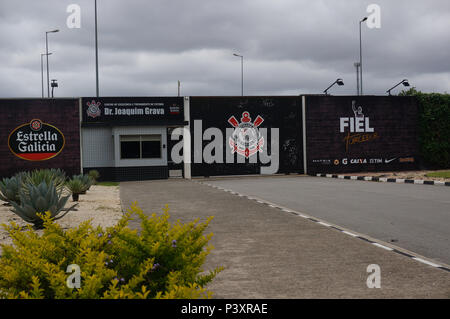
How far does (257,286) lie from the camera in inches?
201

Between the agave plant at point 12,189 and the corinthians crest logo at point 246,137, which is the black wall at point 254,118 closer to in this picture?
the corinthians crest logo at point 246,137

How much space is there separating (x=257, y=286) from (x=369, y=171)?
27.4 m

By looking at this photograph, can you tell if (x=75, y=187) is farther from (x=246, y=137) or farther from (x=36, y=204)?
(x=246, y=137)

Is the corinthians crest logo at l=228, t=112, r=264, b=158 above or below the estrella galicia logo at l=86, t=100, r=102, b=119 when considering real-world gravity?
below

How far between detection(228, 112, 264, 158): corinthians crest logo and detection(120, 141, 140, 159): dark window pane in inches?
213

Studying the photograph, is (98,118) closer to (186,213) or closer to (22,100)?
(22,100)

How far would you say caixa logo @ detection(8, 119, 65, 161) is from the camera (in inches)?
1101

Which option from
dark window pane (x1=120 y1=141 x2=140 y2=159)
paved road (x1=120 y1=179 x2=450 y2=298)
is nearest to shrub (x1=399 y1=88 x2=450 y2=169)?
dark window pane (x1=120 y1=141 x2=140 y2=159)

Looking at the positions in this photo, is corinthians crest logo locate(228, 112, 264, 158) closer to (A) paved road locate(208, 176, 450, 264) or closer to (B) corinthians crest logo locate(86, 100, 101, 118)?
(B) corinthians crest logo locate(86, 100, 101, 118)

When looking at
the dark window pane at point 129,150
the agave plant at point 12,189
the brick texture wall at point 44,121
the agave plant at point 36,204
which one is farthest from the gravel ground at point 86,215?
the brick texture wall at point 44,121

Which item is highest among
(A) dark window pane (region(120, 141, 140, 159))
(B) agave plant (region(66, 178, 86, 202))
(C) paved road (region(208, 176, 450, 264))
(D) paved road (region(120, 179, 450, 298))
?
(A) dark window pane (region(120, 141, 140, 159))

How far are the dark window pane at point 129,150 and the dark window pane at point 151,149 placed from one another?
39 cm
